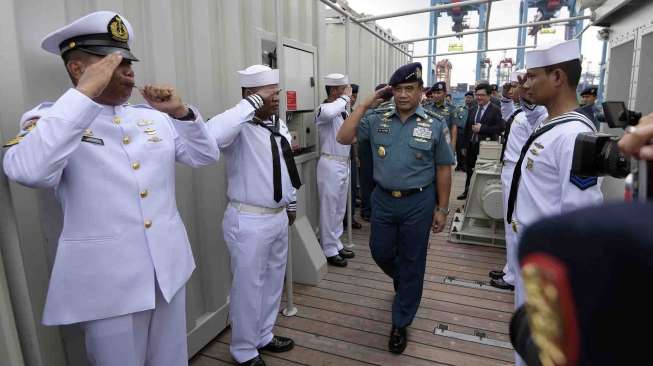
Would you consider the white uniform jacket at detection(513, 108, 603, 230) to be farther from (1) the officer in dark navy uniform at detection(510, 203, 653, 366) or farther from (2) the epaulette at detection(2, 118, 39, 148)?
(2) the epaulette at detection(2, 118, 39, 148)

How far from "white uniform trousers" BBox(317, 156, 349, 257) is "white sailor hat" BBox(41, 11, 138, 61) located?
9.12ft

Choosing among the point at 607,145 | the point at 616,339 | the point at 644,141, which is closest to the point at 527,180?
the point at 607,145

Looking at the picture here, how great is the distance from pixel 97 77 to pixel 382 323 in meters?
2.48

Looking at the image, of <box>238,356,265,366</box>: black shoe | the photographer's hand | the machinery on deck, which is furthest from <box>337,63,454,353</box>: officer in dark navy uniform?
the machinery on deck

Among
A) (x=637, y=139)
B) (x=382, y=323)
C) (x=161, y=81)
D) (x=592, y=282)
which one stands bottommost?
(x=382, y=323)

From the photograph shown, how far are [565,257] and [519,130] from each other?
3596 millimetres

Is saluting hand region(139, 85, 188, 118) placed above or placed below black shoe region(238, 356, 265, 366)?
above

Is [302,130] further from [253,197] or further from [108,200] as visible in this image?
[108,200]

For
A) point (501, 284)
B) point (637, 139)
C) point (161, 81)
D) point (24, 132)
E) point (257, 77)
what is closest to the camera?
point (637, 139)

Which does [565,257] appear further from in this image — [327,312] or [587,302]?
[327,312]

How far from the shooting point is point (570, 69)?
1.97 m

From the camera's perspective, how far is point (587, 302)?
0.38m

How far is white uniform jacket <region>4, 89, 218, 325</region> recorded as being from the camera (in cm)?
134

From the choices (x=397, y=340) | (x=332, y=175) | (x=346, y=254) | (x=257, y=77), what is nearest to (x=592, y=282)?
(x=257, y=77)
